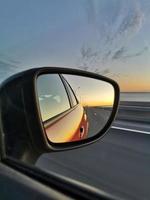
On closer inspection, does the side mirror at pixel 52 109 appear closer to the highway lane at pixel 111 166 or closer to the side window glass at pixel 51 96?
the side window glass at pixel 51 96

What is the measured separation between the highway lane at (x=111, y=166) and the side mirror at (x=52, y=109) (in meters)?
0.85

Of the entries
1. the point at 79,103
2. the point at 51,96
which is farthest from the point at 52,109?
the point at 79,103

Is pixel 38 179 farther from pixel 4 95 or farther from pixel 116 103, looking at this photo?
pixel 116 103

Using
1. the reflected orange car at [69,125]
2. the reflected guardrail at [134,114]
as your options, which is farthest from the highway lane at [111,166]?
the reflected guardrail at [134,114]

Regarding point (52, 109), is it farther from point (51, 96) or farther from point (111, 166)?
point (111, 166)

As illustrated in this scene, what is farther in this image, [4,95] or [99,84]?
[99,84]

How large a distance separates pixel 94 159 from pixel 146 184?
1.53m

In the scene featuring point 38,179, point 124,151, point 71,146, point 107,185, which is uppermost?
point 71,146

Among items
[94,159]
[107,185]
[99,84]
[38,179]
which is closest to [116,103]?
[99,84]

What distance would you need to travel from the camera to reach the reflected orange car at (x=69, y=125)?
1.52 meters

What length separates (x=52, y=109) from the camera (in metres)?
1.92

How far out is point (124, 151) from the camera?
599cm

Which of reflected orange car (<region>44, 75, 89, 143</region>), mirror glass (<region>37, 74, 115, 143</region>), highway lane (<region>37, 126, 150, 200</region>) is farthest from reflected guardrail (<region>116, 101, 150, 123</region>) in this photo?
mirror glass (<region>37, 74, 115, 143</region>)

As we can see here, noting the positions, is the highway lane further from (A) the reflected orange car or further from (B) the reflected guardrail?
(B) the reflected guardrail
